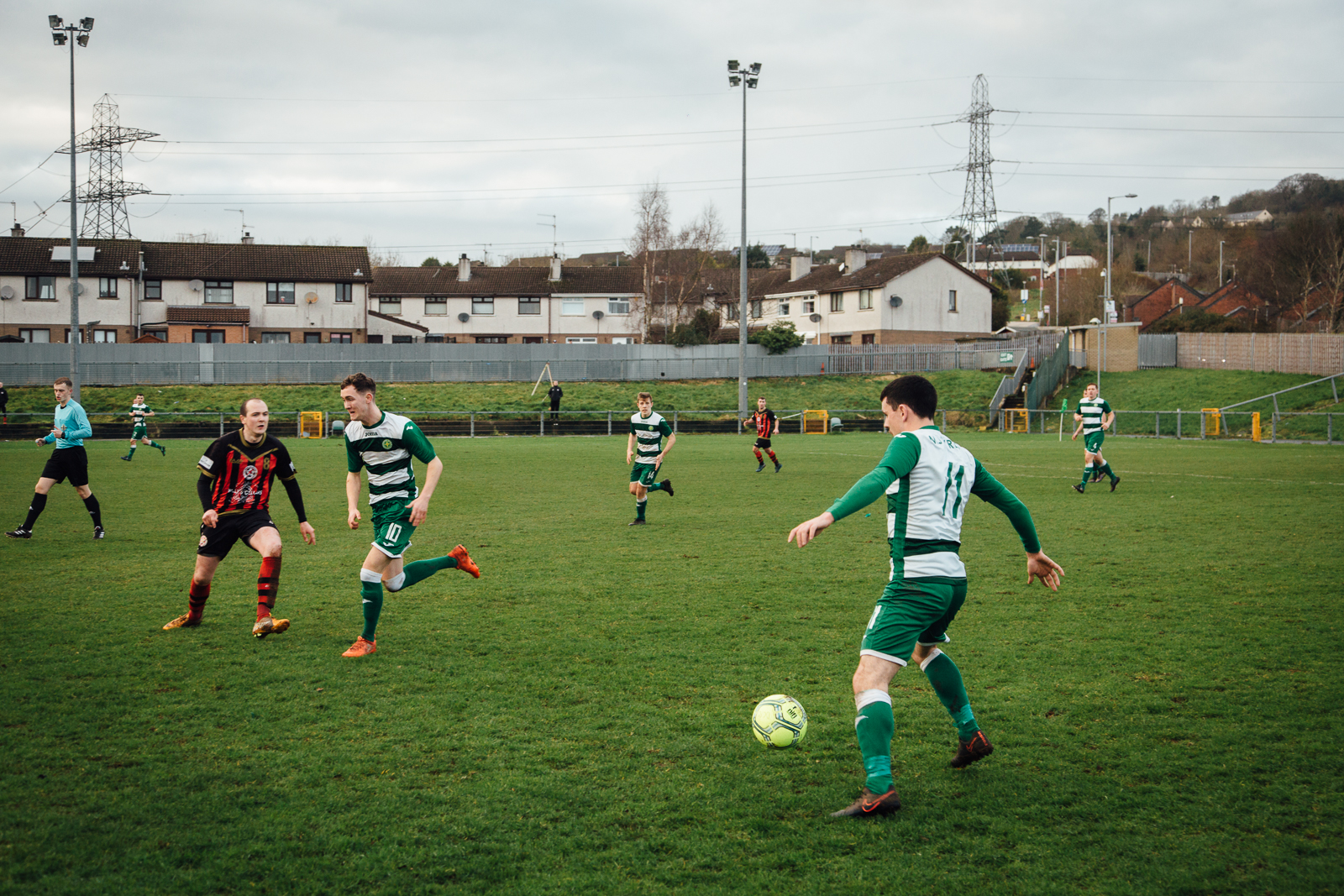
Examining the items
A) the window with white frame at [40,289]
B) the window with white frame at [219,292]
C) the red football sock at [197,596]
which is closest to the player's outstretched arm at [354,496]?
the red football sock at [197,596]

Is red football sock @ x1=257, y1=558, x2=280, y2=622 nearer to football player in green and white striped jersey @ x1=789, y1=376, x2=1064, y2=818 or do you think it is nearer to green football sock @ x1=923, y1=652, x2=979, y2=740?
football player in green and white striped jersey @ x1=789, y1=376, x2=1064, y2=818

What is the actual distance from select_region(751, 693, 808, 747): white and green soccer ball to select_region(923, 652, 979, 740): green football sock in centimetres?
80

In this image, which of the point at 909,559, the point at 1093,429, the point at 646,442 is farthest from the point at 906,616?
the point at 1093,429

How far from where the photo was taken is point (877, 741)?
4.50 m

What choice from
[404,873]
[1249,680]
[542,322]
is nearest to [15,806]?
[404,873]

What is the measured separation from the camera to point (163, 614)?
8.53 metres

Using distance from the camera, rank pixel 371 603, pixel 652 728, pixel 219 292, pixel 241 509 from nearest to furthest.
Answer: pixel 652 728 → pixel 371 603 → pixel 241 509 → pixel 219 292

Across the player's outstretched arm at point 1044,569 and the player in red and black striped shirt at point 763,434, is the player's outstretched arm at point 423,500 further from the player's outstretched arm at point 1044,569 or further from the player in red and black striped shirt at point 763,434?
the player in red and black striped shirt at point 763,434

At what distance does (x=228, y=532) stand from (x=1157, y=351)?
164ft

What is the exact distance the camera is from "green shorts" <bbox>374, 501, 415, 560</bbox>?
743 centimetres

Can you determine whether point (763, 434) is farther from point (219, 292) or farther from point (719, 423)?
point (219, 292)

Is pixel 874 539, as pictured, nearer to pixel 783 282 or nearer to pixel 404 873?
pixel 404 873

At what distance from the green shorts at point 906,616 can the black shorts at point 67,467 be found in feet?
40.0

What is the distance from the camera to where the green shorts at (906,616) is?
464 centimetres
